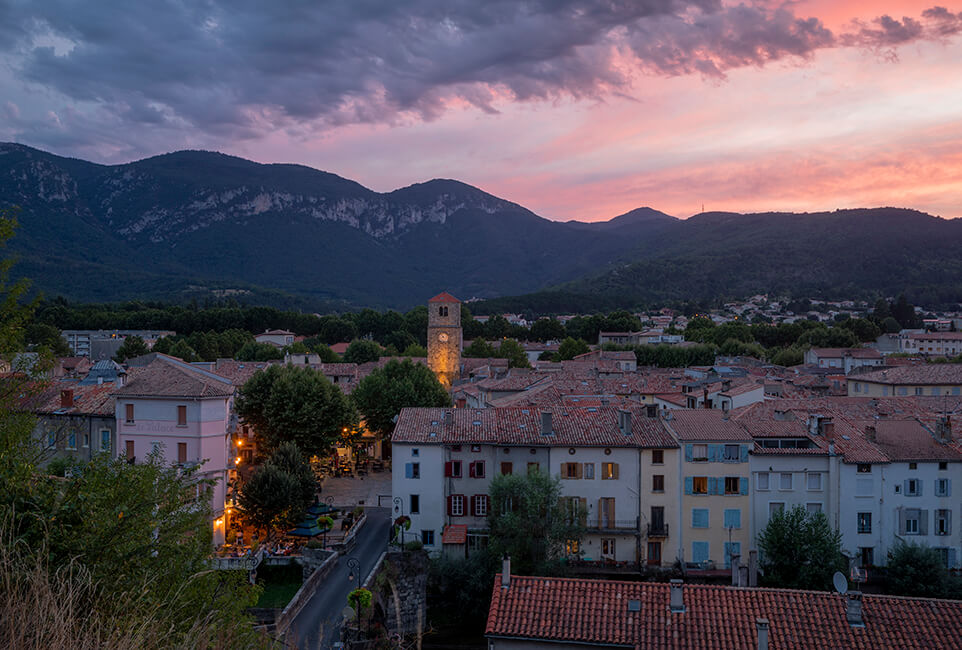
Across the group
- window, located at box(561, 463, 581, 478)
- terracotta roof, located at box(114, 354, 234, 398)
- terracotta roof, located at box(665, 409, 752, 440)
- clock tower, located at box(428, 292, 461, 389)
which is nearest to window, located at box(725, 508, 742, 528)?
terracotta roof, located at box(665, 409, 752, 440)

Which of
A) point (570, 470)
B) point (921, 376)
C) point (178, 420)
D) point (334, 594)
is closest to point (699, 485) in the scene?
point (570, 470)

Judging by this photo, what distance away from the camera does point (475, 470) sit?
35.9 metres

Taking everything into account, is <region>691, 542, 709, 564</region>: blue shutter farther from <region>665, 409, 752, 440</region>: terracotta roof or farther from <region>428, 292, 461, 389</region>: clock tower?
<region>428, 292, 461, 389</region>: clock tower

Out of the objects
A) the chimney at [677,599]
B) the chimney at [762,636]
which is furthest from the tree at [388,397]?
the chimney at [762,636]

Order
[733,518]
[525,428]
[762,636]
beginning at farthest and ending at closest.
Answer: [525,428] → [733,518] → [762,636]

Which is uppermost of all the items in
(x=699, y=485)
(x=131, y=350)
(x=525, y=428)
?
(x=131, y=350)

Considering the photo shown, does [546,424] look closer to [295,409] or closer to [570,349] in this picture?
[295,409]

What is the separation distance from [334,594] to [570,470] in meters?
12.3

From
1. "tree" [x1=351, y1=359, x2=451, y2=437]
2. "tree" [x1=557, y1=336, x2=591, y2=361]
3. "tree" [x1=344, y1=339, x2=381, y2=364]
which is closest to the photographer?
"tree" [x1=351, y1=359, x2=451, y2=437]

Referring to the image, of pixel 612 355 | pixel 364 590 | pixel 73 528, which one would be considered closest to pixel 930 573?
pixel 364 590

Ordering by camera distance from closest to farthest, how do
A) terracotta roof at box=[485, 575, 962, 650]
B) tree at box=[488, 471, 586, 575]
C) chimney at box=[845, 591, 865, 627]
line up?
terracotta roof at box=[485, 575, 962, 650] < chimney at box=[845, 591, 865, 627] < tree at box=[488, 471, 586, 575]

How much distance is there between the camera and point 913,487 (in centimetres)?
3538

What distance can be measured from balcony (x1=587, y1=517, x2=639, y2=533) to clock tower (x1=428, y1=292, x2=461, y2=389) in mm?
55119

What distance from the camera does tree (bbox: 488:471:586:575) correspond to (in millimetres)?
31422
